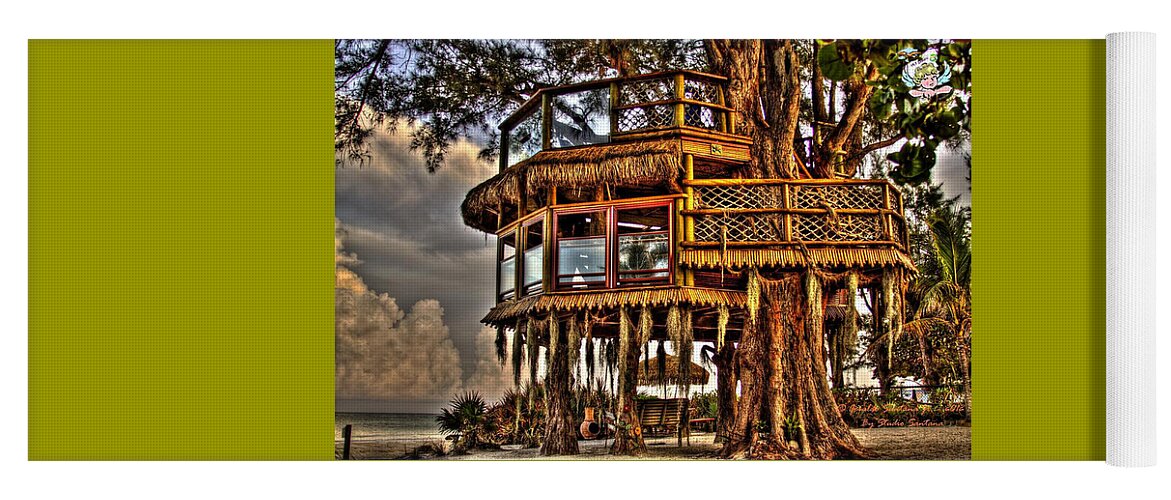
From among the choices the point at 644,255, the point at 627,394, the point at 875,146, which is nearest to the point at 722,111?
the point at 644,255

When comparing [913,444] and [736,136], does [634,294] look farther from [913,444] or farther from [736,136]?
[913,444]

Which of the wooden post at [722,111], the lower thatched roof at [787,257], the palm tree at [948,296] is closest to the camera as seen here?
the palm tree at [948,296]

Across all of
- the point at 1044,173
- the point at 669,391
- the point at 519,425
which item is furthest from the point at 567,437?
the point at 1044,173

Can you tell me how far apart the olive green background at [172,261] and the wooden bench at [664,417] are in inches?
119

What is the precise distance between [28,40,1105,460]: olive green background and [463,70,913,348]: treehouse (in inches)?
49.4

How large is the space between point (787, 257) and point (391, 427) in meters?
3.97

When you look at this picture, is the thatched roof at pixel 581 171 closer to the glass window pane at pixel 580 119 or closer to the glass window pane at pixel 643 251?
the glass window pane at pixel 580 119

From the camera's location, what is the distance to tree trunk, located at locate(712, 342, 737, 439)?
10.2 m

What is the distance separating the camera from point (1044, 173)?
30.6ft

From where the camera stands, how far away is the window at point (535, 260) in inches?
404

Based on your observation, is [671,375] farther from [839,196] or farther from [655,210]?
[839,196]

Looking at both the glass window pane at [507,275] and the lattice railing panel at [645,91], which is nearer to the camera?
the lattice railing panel at [645,91]

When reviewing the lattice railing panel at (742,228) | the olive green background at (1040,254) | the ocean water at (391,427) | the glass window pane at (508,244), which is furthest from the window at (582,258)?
the olive green background at (1040,254)

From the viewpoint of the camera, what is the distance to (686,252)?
32.2 feet
